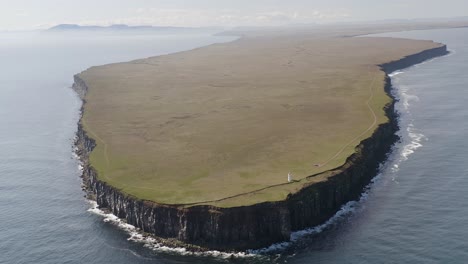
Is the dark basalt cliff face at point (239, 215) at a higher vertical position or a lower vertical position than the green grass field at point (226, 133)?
lower

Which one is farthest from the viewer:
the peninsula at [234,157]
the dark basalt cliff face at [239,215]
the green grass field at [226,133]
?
the green grass field at [226,133]

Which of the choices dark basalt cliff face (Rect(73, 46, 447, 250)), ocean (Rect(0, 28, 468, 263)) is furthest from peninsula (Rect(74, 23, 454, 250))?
ocean (Rect(0, 28, 468, 263))

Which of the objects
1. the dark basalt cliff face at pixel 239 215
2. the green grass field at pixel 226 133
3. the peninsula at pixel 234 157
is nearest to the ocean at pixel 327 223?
the dark basalt cliff face at pixel 239 215

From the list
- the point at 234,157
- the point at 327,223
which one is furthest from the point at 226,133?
the point at 327,223

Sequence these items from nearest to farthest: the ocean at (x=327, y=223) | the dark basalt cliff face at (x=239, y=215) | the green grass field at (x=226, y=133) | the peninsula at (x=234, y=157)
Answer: the ocean at (x=327, y=223), the dark basalt cliff face at (x=239, y=215), the peninsula at (x=234, y=157), the green grass field at (x=226, y=133)

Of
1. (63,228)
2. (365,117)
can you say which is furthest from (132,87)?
(63,228)

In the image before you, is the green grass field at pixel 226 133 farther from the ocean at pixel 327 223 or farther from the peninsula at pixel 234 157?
the ocean at pixel 327 223

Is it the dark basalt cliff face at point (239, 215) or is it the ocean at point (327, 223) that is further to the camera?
the dark basalt cliff face at point (239, 215)

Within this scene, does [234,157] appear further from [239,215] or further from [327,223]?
[239,215]
